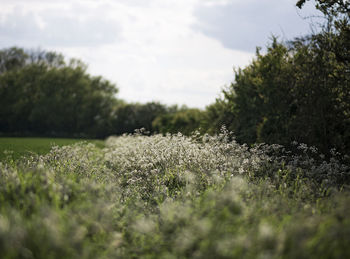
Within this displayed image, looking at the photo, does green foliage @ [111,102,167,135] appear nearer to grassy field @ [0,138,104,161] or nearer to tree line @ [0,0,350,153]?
tree line @ [0,0,350,153]

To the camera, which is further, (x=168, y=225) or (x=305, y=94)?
(x=305, y=94)

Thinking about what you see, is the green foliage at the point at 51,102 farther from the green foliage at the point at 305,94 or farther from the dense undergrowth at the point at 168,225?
the dense undergrowth at the point at 168,225

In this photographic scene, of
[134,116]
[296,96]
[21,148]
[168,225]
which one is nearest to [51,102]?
[134,116]

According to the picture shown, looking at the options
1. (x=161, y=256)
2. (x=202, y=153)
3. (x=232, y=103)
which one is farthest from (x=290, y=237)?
(x=232, y=103)

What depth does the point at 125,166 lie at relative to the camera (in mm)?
8461

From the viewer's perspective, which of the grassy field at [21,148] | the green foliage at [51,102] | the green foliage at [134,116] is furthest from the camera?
the green foliage at [51,102]

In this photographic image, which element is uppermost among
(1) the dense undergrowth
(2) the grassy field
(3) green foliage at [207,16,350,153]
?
(3) green foliage at [207,16,350,153]

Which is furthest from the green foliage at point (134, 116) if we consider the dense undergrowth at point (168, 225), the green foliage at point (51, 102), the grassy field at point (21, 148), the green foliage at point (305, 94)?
the dense undergrowth at point (168, 225)

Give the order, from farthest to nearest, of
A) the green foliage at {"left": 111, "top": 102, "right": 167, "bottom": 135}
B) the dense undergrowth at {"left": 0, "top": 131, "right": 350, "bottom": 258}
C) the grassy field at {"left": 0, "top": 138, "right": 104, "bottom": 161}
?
the green foliage at {"left": 111, "top": 102, "right": 167, "bottom": 135} → the grassy field at {"left": 0, "top": 138, "right": 104, "bottom": 161} → the dense undergrowth at {"left": 0, "top": 131, "right": 350, "bottom": 258}

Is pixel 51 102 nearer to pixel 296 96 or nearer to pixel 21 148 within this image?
pixel 21 148

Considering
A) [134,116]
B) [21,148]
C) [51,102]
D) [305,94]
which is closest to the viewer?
[305,94]

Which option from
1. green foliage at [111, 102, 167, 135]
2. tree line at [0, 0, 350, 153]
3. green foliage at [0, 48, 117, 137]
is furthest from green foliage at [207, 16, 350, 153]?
green foliage at [0, 48, 117, 137]

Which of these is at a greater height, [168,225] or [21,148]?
[21,148]

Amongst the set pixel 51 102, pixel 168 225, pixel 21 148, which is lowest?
pixel 168 225
